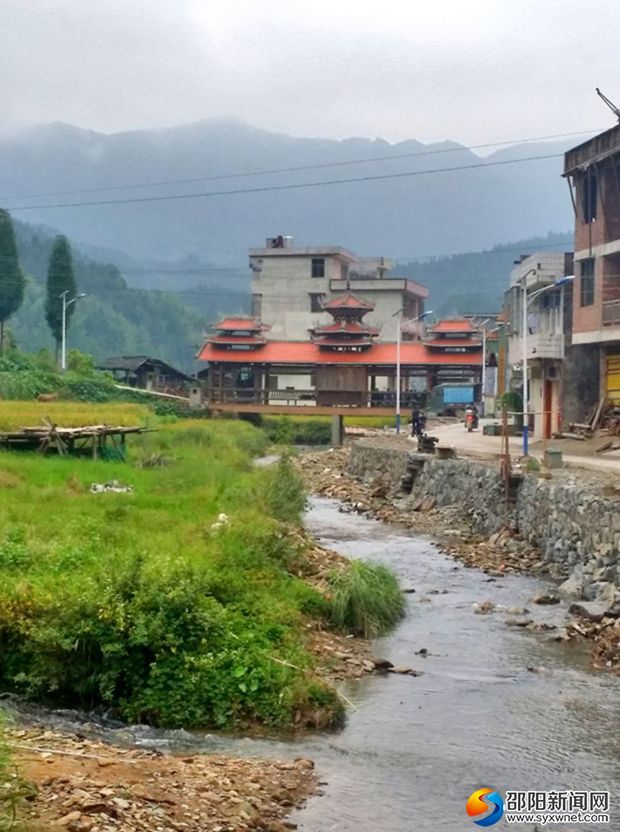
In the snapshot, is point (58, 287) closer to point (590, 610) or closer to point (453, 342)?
point (453, 342)

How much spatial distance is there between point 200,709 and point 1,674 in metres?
2.20

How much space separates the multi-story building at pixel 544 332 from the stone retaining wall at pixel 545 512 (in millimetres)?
5681

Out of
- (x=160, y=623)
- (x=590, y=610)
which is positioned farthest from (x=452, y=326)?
(x=160, y=623)

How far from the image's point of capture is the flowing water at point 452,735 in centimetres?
834

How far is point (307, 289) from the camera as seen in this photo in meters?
82.7

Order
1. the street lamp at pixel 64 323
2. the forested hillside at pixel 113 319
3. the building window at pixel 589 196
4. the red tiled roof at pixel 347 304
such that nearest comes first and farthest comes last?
the building window at pixel 589 196 < the red tiled roof at pixel 347 304 < the street lamp at pixel 64 323 < the forested hillside at pixel 113 319

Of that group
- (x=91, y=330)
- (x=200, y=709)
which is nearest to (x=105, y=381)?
(x=200, y=709)

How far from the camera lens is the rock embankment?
23.3 ft

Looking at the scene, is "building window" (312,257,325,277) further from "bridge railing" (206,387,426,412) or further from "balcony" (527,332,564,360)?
"balcony" (527,332,564,360)

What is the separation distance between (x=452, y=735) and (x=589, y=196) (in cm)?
2671

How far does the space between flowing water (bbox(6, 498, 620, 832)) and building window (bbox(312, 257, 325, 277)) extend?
2711 inches

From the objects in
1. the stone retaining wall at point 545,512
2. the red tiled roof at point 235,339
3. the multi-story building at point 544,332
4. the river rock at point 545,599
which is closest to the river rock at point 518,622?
the river rock at point 545,599

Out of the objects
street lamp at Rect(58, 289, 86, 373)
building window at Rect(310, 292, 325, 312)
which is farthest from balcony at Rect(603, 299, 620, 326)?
building window at Rect(310, 292, 325, 312)

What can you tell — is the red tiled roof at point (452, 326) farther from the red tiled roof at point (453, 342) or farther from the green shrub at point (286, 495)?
the green shrub at point (286, 495)
